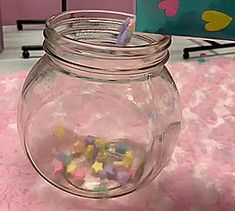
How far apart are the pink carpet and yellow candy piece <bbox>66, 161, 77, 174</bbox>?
22mm

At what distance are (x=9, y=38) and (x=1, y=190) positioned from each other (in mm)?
605

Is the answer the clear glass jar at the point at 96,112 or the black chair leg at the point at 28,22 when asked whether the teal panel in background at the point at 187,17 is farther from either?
the black chair leg at the point at 28,22

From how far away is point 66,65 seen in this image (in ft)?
1.53

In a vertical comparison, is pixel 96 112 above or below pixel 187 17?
below

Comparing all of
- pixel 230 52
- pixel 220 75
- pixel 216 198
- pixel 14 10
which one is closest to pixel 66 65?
pixel 216 198

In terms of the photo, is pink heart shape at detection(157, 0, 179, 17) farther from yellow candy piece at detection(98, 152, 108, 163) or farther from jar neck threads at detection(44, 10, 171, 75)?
yellow candy piece at detection(98, 152, 108, 163)

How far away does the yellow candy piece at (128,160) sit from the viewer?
1.68 feet

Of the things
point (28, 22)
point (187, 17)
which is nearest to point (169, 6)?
point (187, 17)

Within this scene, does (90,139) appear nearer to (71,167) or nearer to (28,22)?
(71,167)

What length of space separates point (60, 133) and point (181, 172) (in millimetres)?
127

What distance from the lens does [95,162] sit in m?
0.51

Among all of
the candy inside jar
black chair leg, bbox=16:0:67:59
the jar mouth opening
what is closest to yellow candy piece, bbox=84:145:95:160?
the candy inside jar

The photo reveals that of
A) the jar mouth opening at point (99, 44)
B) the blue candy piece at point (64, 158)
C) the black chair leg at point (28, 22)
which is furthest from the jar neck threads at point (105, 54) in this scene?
the black chair leg at point (28, 22)

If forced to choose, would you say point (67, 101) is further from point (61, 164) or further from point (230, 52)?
point (230, 52)
